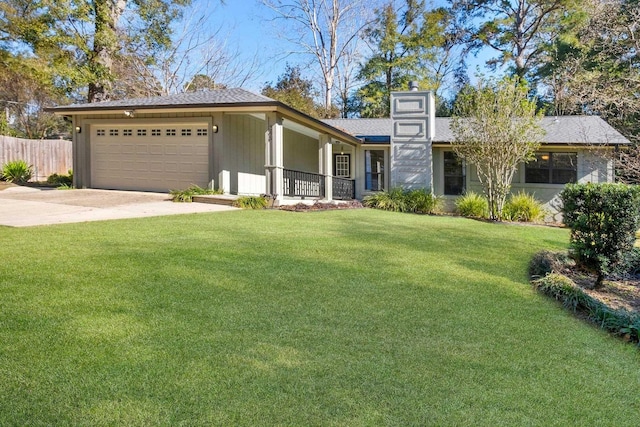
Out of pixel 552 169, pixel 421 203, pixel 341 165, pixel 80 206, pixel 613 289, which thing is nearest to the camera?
pixel 613 289

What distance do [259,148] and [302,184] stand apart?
2.09 metres

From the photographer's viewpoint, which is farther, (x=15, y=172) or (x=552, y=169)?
(x=15, y=172)

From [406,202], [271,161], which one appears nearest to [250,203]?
[271,161]

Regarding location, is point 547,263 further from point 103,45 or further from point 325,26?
point 325,26

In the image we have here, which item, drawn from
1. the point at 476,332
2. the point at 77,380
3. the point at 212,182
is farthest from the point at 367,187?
the point at 77,380

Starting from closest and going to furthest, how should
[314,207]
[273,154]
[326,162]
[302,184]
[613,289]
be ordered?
[613,289] → [273,154] → [314,207] → [302,184] → [326,162]

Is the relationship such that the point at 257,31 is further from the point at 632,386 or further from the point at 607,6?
the point at 632,386

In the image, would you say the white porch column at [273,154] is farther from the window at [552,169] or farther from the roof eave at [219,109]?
the window at [552,169]

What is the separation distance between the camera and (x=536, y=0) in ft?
Result: 85.1

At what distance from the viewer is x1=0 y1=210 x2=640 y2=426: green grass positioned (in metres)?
2.29

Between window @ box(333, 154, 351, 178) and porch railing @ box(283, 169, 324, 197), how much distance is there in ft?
11.9

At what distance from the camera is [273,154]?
479 inches

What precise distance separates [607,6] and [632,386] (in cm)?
1165

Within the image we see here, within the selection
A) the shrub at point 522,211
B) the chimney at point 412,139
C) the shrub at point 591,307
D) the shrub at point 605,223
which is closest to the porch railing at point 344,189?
the chimney at point 412,139
